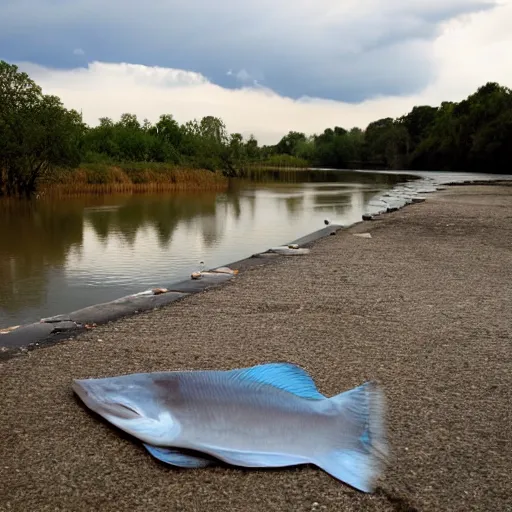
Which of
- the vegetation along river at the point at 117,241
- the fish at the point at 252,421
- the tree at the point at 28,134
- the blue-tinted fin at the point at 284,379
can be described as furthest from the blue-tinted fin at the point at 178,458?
the tree at the point at 28,134

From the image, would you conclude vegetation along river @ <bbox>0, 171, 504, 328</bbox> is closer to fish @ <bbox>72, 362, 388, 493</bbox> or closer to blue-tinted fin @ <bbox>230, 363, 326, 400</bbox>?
fish @ <bbox>72, 362, 388, 493</bbox>

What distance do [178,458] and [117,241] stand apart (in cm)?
1172

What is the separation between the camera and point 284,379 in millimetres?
3266

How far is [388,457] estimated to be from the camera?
9.71ft

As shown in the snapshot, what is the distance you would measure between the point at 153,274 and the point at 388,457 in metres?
7.35

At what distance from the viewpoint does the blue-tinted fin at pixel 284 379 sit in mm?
3197

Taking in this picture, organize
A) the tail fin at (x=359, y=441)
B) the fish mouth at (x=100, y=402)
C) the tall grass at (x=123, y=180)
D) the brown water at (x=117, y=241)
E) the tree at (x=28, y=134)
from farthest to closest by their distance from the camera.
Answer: the tall grass at (x=123, y=180), the tree at (x=28, y=134), the brown water at (x=117, y=241), the fish mouth at (x=100, y=402), the tail fin at (x=359, y=441)

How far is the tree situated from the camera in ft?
89.3

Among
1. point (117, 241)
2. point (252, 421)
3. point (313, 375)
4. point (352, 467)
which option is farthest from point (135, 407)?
point (117, 241)

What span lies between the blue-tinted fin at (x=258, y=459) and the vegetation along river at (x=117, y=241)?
4.46 meters

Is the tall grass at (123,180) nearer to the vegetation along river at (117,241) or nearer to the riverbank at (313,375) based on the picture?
the vegetation along river at (117,241)

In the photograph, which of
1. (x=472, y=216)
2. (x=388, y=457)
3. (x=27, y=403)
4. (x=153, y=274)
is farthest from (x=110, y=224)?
(x=388, y=457)

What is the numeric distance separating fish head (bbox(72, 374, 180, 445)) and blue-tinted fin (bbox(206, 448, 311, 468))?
0.93 ft

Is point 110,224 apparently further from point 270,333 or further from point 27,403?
point 27,403
